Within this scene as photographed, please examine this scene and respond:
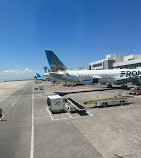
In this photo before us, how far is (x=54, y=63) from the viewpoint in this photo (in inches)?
1416

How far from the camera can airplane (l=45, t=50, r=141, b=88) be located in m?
36.0

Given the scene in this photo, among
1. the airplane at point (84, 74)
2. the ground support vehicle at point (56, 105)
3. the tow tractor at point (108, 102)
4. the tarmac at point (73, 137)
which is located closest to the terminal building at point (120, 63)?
the airplane at point (84, 74)

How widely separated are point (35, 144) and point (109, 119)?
356 inches

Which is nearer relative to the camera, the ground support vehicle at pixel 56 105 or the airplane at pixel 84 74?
the ground support vehicle at pixel 56 105

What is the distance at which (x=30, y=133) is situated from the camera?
12.9m

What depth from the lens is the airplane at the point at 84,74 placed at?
3597cm

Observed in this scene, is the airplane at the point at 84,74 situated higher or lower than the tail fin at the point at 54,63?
lower

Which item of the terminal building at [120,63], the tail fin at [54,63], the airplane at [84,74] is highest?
the terminal building at [120,63]

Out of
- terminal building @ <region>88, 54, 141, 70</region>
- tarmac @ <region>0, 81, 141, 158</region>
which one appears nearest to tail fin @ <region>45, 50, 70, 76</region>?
tarmac @ <region>0, 81, 141, 158</region>

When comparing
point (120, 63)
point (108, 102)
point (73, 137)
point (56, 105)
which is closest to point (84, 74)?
point (108, 102)

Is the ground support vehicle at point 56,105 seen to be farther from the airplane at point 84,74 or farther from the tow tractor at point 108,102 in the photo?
the airplane at point 84,74

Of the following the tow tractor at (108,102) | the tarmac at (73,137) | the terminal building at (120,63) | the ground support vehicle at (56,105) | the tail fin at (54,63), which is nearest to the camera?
the tarmac at (73,137)

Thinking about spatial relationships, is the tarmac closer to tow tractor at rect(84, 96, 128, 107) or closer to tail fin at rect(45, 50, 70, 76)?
tow tractor at rect(84, 96, 128, 107)

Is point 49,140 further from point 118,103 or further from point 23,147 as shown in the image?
point 118,103
